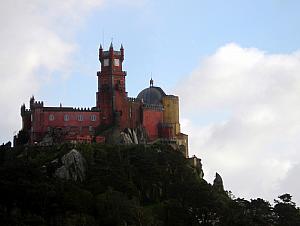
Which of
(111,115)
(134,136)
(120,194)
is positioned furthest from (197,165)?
(120,194)

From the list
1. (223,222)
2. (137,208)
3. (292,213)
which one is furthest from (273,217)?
(137,208)

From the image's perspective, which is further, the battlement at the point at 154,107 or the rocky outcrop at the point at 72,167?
the battlement at the point at 154,107

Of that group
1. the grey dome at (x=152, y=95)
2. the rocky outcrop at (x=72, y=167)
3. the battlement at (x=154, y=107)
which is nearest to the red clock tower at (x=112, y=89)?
the battlement at (x=154, y=107)

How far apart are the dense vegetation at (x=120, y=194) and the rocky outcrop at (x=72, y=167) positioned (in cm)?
105

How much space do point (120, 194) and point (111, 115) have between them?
31.0 metres

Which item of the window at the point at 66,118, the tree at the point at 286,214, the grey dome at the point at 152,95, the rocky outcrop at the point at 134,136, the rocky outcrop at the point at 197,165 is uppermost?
the grey dome at the point at 152,95

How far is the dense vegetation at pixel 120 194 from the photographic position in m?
104

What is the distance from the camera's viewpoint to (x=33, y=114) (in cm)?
13425

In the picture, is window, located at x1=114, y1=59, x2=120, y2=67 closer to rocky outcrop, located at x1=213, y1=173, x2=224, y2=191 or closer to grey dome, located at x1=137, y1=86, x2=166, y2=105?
grey dome, located at x1=137, y1=86, x2=166, y2=105

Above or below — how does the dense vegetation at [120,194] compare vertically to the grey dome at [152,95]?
below

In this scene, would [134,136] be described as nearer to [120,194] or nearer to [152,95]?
[152,95]

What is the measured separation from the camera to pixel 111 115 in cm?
13750

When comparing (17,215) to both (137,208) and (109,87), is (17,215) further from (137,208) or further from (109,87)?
(109,87)

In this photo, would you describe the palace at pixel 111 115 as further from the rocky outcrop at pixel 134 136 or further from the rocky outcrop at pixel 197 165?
the rocky outcrop at pixel 197 165
